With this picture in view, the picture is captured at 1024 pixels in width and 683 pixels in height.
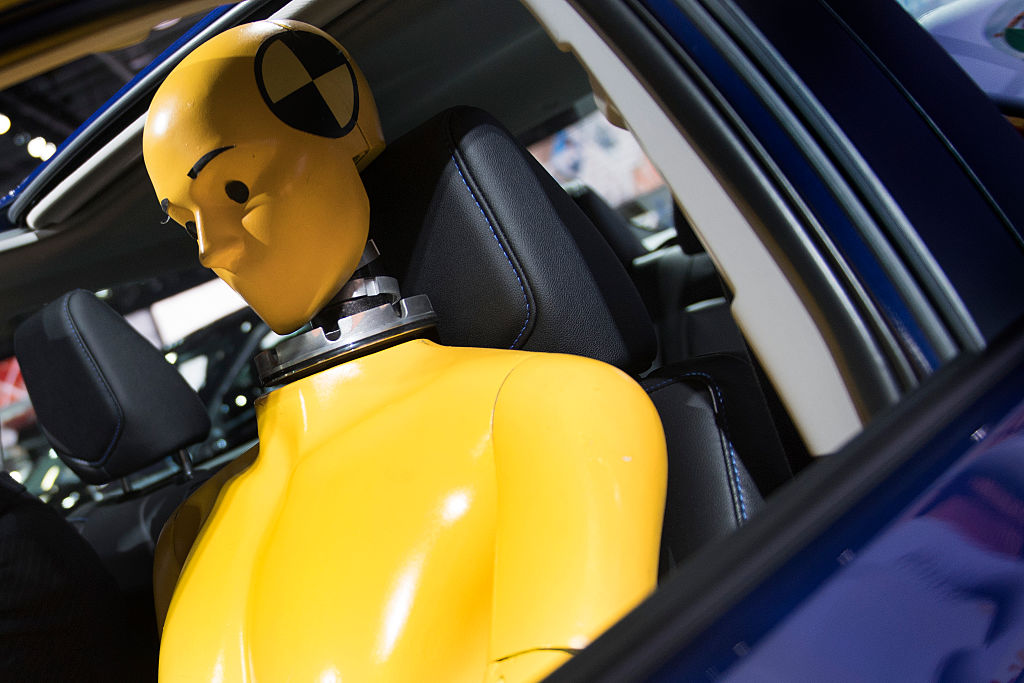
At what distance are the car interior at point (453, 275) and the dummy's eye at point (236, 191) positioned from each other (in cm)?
29

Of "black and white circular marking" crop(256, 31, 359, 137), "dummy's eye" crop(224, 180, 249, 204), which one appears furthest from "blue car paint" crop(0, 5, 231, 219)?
"dummy's eye" crop(224, 180, 249, 204)

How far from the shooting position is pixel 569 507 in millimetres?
749

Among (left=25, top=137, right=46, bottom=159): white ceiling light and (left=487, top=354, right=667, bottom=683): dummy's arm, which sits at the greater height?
(left=25, top=137, right=46, bottom=159): white ceiling light

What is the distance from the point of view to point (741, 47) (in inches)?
26.4

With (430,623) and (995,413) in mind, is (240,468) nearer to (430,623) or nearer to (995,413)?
(430,623)

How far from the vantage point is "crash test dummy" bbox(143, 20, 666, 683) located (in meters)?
0.75

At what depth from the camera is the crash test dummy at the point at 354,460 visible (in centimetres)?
75

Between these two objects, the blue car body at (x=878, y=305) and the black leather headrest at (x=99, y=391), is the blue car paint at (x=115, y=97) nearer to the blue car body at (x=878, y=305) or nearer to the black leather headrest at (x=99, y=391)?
the black leather headrest at (x=99, y=391)

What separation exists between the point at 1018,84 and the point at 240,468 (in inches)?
47.8

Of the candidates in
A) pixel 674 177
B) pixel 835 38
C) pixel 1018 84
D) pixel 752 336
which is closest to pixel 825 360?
pixel 752 336

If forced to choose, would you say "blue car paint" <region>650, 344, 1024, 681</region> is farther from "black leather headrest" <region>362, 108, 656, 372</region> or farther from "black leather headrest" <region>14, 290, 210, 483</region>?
"black leather headrest" <region>14, 290, 210, 483</region>

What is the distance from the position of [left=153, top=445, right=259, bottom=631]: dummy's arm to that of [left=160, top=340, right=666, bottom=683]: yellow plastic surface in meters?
0.11

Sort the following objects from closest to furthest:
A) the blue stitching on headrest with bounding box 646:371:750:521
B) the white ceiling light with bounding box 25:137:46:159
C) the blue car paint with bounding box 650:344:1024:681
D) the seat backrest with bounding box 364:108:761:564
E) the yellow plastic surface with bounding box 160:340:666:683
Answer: the blue car paint with bounding box 650:344:1024:681 → the yellow plastic surface with bounding box 160:340:666:683 → the blue stitching on headrest with bounding box 646:371:750:521 → the seat backrest with bounding box 364:108:761:564 → the white ceiling light with bounding box 25:137:46:159

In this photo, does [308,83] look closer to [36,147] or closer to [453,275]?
[453,275]
